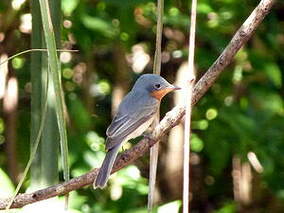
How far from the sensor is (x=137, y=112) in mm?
2453

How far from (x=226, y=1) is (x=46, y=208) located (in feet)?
4.04

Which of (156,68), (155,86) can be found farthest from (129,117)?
(156,68)

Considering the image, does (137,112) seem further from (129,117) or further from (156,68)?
(156,68)

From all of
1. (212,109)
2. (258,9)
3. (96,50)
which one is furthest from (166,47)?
(258,9)

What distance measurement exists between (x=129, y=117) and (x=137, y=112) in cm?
3

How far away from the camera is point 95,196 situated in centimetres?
310

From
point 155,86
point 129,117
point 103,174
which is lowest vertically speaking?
point 103,174

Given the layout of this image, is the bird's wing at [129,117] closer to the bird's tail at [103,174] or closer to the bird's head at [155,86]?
the bird's head at [155,86]

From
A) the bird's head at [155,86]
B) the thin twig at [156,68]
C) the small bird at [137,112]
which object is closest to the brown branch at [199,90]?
the thin twig at [156,68]

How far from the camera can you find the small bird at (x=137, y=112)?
7.59 feet

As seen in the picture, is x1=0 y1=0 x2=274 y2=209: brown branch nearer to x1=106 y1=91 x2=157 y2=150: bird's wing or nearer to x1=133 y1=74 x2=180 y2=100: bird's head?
x1=106 y1=91 x2=157 y2=150: bird's wing

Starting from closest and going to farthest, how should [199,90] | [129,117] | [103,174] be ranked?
1. [199,90]
2. [103,174]
3. [129,117]

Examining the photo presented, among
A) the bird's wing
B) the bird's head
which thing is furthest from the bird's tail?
the bird's head

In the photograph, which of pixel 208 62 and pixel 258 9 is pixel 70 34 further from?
pixel 258 9
